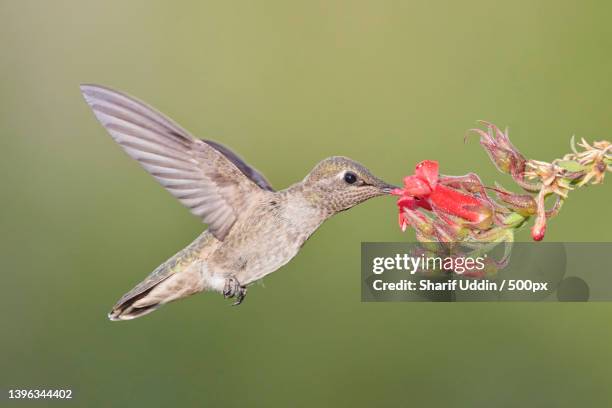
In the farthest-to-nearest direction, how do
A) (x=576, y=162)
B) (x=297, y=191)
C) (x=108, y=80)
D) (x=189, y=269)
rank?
(x=108, y=80), (x=189, y=269), (x=297, y=191), (x=576, y=162)

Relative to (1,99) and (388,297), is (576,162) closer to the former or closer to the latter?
(388,297)

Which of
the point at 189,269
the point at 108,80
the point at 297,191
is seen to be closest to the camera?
the point at 297,191

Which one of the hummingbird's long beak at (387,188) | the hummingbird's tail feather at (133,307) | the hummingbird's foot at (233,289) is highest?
the hummingbird's long beak at (387,188)

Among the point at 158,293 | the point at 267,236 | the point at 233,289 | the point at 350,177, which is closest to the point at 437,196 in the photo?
the point at 350,177

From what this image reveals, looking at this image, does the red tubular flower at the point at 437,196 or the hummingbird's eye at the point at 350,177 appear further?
the hummingbird's eye at the point at 350,177

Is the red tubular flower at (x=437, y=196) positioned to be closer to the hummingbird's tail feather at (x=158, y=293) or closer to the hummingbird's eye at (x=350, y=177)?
the hummingbird's eye at (x=350, y=177)

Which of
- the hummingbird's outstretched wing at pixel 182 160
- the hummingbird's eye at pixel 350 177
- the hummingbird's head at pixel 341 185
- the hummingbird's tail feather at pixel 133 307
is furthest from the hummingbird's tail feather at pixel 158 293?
the hummingbird's eye at pixel 350 177

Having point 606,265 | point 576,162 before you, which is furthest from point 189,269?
point 606,265
